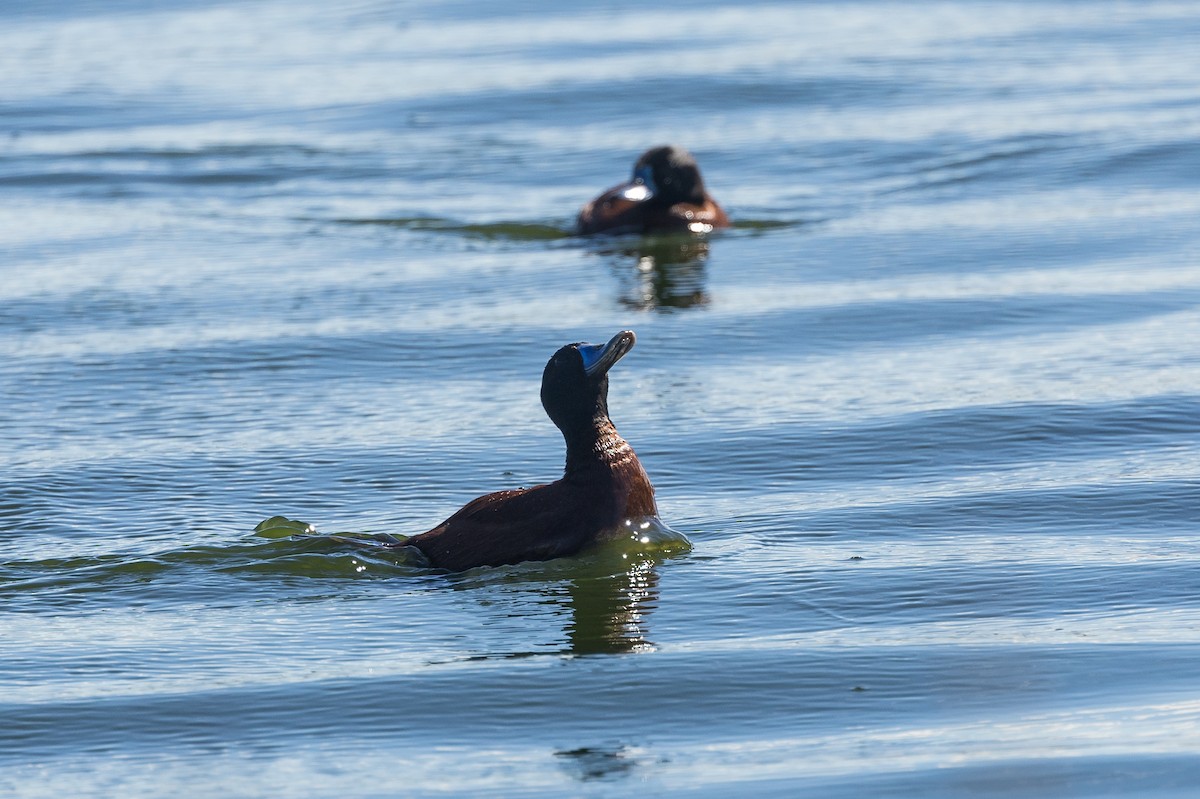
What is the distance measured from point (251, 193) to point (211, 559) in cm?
1072

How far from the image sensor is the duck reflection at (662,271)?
14008 mm

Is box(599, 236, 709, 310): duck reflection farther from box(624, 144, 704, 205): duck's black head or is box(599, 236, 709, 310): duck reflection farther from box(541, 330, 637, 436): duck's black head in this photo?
box(541, 330, 637, 436): duck's black head

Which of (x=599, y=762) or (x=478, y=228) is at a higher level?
(x=478, y=228)

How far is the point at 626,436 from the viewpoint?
1037cm

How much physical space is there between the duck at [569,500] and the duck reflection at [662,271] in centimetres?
564

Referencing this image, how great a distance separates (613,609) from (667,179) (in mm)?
9165

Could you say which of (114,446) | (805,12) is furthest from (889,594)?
(805,12)

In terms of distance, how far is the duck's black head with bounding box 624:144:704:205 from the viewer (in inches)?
647

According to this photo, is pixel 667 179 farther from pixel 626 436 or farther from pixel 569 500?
pixel 569 500

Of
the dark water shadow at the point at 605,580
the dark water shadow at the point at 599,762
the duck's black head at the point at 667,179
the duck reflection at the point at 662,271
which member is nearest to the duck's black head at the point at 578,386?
the dark water shadow at the point at 605,580

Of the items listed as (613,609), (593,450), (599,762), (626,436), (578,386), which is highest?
(578,386)

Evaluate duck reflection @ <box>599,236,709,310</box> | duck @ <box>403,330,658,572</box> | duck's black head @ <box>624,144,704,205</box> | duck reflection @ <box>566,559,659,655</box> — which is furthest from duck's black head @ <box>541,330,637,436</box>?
duck's black head @ <box>624,144,704,205</box>

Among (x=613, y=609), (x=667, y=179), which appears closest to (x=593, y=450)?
(x=613, y=609)

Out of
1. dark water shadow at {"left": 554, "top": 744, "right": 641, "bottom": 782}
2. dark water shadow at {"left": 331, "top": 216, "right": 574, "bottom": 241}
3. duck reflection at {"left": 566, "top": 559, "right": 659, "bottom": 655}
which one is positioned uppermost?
dark water shadow at {"left": 331, "top": 216, "right": 574, "bottom": 241}
